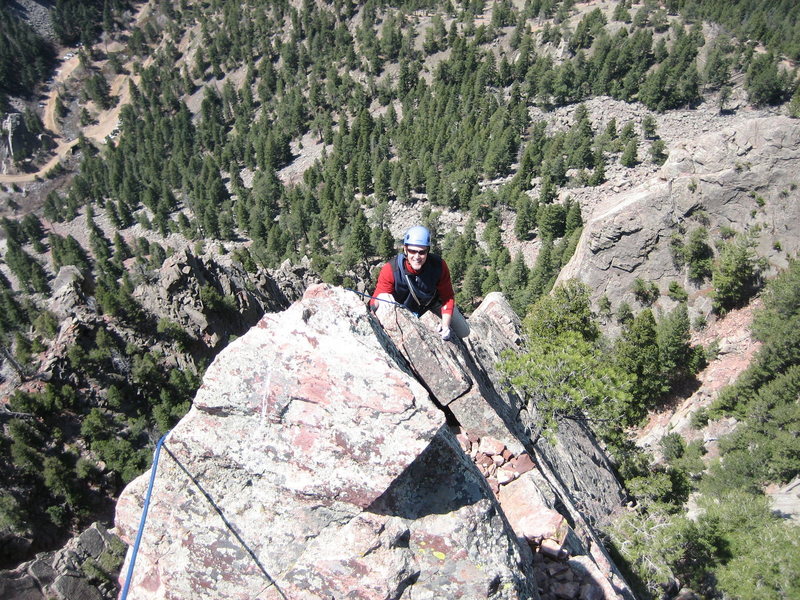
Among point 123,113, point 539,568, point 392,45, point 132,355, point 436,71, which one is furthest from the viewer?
point 123,113

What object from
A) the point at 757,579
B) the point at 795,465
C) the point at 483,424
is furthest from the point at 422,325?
the point at 795,465

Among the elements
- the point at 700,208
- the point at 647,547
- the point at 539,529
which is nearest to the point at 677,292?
the point at 700,208

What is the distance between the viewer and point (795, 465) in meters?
29.7

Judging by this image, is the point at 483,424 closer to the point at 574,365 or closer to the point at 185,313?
the point at 574,365

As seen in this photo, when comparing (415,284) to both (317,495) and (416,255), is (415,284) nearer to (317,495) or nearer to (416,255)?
(416,255)

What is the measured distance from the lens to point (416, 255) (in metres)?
10.7

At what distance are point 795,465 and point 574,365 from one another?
89.8 feet

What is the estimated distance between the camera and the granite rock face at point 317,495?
7.00 metres

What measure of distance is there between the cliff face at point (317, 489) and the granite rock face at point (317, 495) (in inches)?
0.8

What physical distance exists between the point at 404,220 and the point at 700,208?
6408 cm

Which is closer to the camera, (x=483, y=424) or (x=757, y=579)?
(x=483, y=424)

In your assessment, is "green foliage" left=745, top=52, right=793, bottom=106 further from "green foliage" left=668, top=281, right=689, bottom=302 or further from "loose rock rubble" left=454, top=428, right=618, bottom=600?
"loose rock rubble" left=454, top=428, right=618, bottom=600

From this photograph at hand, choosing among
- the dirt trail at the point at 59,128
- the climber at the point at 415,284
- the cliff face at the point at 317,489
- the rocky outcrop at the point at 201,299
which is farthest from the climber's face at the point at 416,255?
the dirt trail at the point at 59,128

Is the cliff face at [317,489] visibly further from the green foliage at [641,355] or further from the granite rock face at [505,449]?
the green foliage at [641,355]
